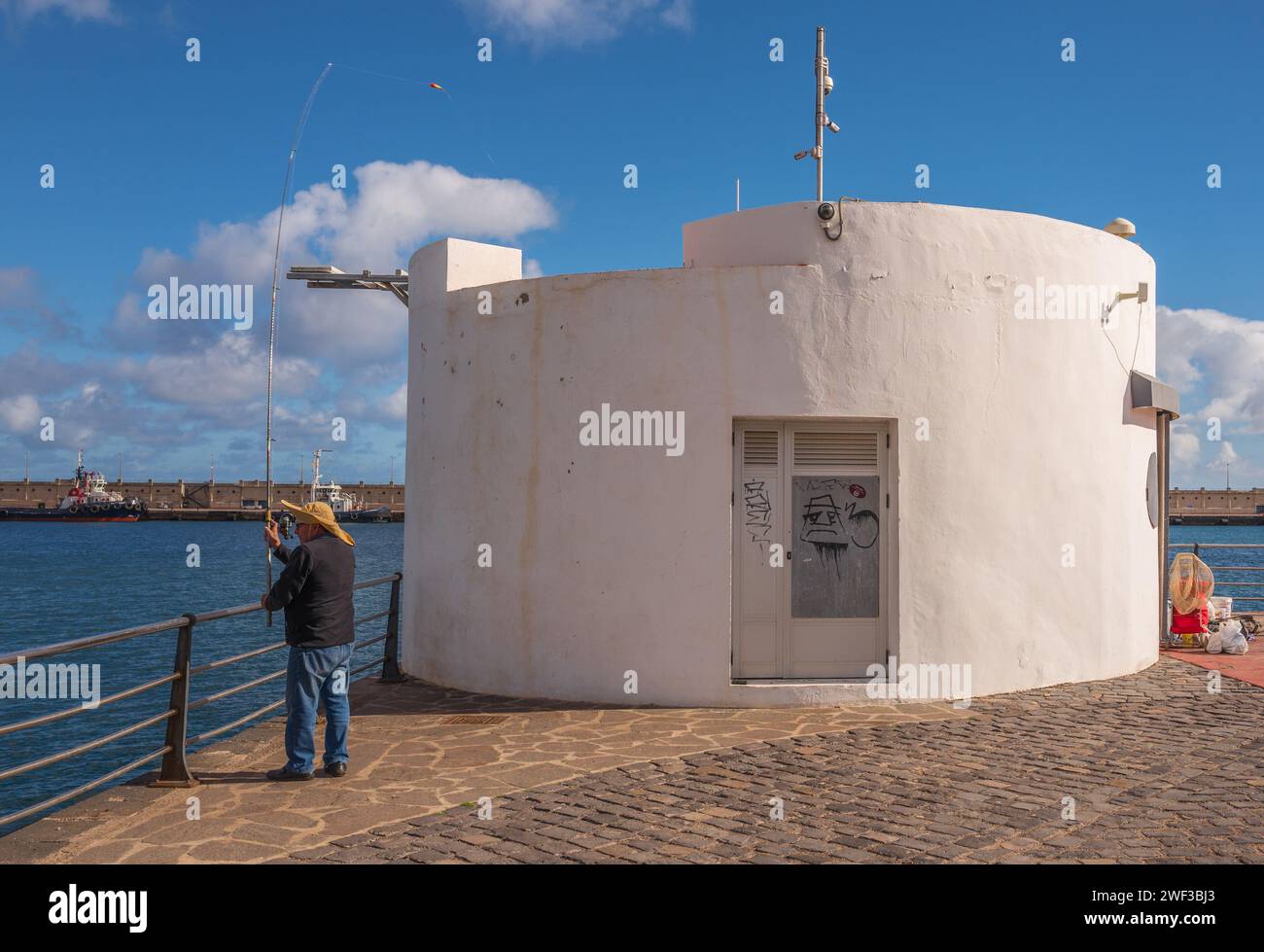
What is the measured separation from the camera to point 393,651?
387 inches

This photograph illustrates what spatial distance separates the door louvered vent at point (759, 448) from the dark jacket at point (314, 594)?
3.80 m

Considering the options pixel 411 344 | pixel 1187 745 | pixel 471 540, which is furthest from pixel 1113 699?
pixel 411 344

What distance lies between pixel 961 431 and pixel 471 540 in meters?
4.58

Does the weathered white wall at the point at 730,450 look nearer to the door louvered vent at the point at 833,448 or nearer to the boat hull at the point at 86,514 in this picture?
the door louvered vent at the point at 833,448

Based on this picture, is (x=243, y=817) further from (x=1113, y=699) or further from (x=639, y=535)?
(x=1113, y=699)

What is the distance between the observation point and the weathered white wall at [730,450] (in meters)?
8.38

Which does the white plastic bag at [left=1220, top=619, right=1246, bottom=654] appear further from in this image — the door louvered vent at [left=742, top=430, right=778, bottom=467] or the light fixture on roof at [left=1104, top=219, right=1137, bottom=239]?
the door louvered vent at [left=742, top=430, right=778, bottom=467]

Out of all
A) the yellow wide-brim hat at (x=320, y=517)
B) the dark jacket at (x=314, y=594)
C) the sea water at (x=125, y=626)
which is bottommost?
the sea water at (x=125, y=626)

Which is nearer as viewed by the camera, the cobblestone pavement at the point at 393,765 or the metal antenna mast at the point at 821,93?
the cobblestone pavement at the point at 393,765

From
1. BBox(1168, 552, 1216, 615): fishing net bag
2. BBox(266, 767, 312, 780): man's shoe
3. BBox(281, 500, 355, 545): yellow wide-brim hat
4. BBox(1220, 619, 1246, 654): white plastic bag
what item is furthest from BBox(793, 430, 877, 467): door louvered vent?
BBox(1220, 619, 1246, 654): white plastic bag

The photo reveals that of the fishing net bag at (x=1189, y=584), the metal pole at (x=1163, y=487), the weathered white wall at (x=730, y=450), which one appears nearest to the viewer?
the weathered white wall at (x=730, y=450)

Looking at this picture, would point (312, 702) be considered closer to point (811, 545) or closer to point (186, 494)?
point (811, 545)

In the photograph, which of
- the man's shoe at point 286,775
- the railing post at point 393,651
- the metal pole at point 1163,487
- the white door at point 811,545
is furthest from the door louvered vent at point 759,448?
the metal pole at point 1163,487
